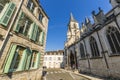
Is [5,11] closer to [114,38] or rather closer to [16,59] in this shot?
[16,59]

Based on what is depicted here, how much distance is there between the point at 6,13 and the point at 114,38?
40.9 ft

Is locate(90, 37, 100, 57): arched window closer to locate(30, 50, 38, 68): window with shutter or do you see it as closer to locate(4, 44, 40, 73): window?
locate(30, 50, 38, 68): window with shutter

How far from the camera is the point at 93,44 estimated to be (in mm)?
14031

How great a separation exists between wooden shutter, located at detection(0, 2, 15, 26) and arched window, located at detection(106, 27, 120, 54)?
12174mm

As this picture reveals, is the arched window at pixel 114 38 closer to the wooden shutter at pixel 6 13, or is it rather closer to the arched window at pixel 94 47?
the arched window at pixel 94 47

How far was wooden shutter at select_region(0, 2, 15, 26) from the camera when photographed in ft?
14.2

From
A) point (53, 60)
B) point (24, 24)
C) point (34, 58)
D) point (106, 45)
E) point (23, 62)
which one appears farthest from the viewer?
point (53, 60)

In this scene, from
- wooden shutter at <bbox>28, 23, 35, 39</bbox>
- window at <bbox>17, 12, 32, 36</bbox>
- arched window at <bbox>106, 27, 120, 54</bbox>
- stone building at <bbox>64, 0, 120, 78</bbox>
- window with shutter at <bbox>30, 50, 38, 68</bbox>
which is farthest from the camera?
stone building at <bbox>64, 0, 120, 78</bbox>

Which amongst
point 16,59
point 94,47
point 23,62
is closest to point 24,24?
point 16,59

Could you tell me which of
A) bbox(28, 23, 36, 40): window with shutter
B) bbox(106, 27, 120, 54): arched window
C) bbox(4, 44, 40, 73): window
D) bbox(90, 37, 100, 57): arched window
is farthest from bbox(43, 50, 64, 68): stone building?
bbox(4, 44, 40, 73): window

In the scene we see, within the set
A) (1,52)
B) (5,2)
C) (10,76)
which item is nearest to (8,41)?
(1,52)

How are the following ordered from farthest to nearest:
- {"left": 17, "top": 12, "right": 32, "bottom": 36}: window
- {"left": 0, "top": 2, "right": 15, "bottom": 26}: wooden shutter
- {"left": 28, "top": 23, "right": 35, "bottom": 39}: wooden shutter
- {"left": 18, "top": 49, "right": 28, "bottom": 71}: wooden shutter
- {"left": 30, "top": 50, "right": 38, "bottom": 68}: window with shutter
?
{"left": 30, "top": 50, "right": 38, "bottom": 68}: window with shutter → {"left": 28, "top": 23, "right": 35, "bottom": 39}: wooden shutter → {"left": 17, "top": 12, "right": 32, "bottom": 36}: window → {"left": 18, "top": 49, "right": 28, "bottom": 71}: wooden shutter → {"left": 0, "top": 2, "right": 15, "bottom": 26}: wooden shutter

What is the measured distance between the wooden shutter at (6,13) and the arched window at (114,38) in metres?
12.2

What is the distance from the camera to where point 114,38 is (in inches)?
395
